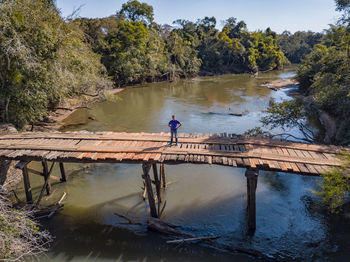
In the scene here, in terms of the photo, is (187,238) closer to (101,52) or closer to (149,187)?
(149,187)

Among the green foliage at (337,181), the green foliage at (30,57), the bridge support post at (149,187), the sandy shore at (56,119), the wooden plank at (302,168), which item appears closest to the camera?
the green foliage at (337,181)

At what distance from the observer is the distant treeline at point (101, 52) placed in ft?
46.5

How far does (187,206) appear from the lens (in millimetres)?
11062

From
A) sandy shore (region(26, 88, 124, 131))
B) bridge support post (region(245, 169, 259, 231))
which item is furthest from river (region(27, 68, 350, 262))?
sandy shore (region(26, 88, 124, 131))

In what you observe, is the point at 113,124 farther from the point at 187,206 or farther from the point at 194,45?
the point at 194,45

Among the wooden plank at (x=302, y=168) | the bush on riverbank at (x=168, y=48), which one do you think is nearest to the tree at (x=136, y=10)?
the bush on riverbank at (x=168, y=48)

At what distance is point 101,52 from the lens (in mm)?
39562

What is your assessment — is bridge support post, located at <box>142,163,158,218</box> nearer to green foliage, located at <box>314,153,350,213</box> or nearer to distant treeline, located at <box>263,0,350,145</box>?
green foliage, located at <box>314,153,350,213</box>

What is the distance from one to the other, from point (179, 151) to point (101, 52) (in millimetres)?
35407

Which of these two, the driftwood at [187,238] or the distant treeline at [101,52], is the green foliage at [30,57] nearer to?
the distant treeline at [101,52]

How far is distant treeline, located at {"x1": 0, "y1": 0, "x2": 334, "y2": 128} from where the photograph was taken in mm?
14180

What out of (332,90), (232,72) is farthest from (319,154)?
(232,72)

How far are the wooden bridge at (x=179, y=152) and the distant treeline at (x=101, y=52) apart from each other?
16.8 feet

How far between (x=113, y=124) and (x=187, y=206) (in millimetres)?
13899
